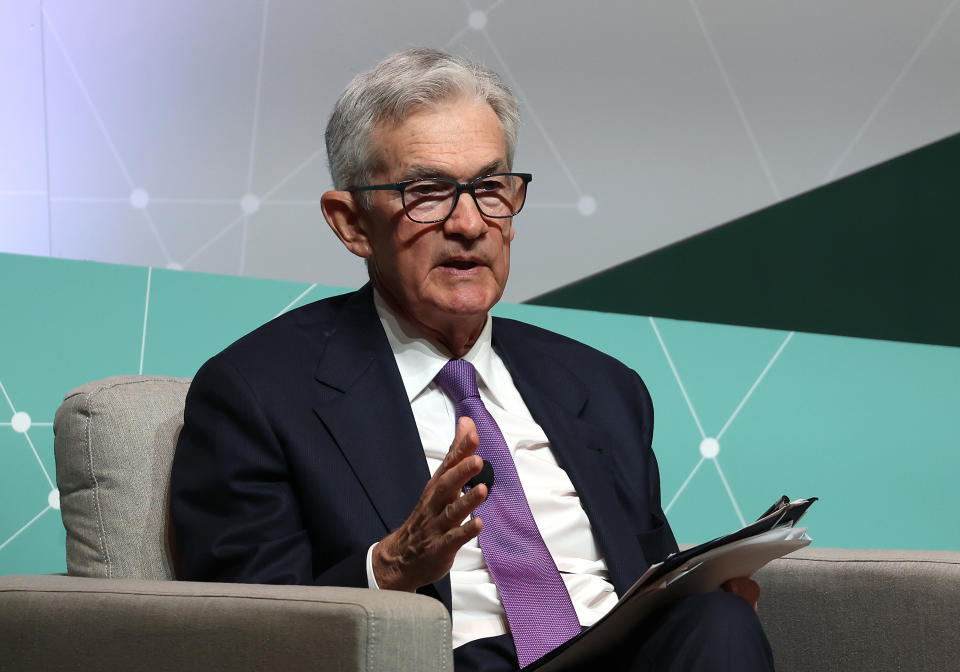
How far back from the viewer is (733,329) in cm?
277

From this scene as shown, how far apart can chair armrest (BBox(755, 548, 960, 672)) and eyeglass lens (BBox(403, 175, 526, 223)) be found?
0.74 m

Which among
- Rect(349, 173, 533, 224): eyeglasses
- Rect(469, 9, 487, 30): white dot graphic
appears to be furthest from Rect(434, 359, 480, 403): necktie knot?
Rect(469, 9, 487, 30): white dot graphic

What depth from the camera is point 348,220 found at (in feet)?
6.35

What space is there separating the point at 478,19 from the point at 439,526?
170cm

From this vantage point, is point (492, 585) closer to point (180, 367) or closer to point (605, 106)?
point (180, 367)

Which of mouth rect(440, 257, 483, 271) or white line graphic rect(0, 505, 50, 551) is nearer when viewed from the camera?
mouth rect(440, 257, 483, 271)

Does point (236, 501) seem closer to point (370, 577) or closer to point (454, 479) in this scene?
point (370, 577)

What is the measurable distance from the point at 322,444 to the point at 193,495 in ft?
0.64

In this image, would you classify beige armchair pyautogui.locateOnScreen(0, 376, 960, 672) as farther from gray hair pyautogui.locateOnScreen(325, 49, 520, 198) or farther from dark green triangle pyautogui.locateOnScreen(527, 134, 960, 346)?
dark green triangle pyautogui.locateOnScreen(527, 134, 960, 346)

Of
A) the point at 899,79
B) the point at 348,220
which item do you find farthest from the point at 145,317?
the point at 899,79

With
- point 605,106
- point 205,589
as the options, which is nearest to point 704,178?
point 605,106

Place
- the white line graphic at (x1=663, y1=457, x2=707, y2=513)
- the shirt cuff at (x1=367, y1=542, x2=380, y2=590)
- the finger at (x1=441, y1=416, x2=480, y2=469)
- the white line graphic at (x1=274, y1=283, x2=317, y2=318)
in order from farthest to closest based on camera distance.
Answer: the white line graphic at (x1=663, y1=457, x2=707, y2=513) → the white line graphic at (x1=274, y1=283, x2=317, y2=318) → the shirt cuff at (x1=367, y1=542, x2=380, y2=590) → the finger at (x1=441, y1=416, x2=480, y2=469)

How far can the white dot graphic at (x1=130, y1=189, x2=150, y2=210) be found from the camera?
2570 mm

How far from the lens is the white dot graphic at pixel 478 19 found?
274 centimetres
